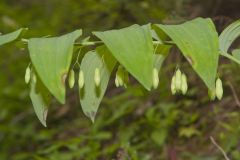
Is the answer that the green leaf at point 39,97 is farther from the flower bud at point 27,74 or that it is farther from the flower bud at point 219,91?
the flower bud at point 219,91

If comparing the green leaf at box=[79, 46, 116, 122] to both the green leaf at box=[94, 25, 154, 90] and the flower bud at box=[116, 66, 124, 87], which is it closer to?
the flower bud at box=[116, 66, 124, 87]

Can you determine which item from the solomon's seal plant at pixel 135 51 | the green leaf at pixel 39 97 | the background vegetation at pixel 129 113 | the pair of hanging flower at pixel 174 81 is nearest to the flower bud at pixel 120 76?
the pair of hanging flower at pixel 174 81

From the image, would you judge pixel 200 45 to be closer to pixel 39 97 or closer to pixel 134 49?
pixel 134 49

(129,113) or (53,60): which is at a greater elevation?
(53,60)

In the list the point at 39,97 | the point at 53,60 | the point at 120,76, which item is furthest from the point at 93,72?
the point at 53,60

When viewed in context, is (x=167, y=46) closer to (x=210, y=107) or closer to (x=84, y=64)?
(x=84, y=64)
